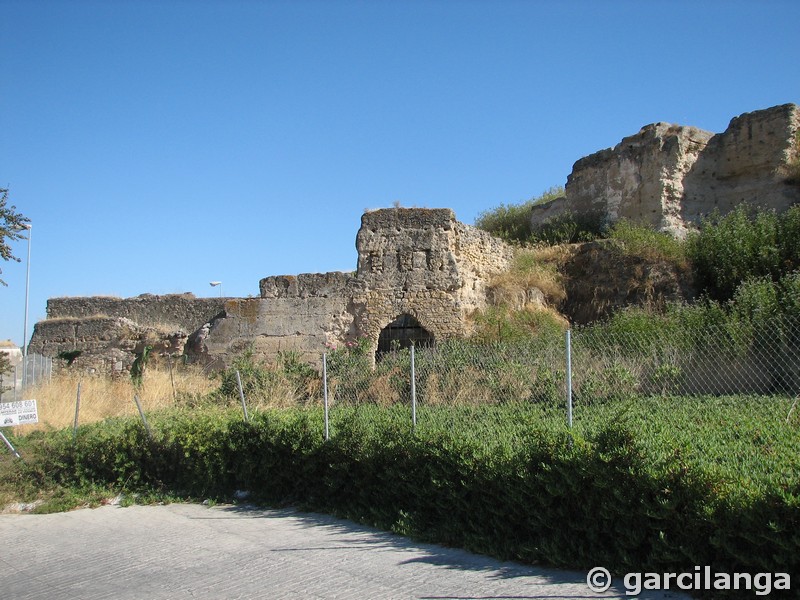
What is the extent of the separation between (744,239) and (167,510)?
11498 mm

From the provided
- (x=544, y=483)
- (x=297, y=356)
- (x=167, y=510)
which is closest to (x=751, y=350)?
(x=544, y=483)

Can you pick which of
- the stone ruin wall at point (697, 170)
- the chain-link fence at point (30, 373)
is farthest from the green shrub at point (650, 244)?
the chain-link fence at point (30, 373)

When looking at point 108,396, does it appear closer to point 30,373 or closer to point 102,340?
point 30,373

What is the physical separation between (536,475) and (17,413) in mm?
9244

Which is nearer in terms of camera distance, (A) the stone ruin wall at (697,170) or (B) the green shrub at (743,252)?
(B) the green shrub at (743,252)

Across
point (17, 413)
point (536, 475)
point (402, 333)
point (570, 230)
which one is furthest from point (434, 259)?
point (536, 475)

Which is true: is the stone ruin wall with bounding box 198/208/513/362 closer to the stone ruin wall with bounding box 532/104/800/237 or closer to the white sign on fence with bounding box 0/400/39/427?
the white sign on fence with bounding box 0/400/39/427

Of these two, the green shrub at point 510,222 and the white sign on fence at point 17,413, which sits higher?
the green shrub at point 510,222

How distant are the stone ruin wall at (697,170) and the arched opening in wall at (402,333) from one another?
21.8 feet

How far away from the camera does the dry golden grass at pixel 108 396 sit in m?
13.3

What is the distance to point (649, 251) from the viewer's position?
1458cm

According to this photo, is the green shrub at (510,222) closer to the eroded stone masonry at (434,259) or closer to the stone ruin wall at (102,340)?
the eroded stone masonry at (434,259)

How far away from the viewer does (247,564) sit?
621cm

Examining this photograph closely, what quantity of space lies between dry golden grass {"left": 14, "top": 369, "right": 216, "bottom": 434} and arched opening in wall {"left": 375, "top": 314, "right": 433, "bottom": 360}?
3646 mm
